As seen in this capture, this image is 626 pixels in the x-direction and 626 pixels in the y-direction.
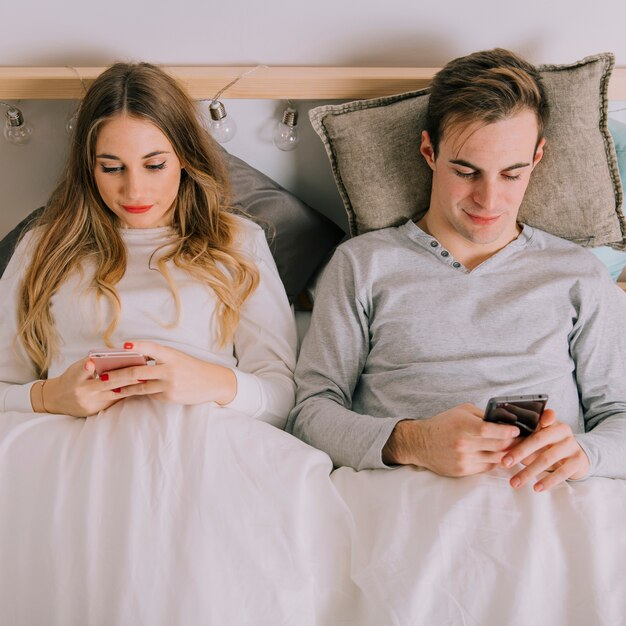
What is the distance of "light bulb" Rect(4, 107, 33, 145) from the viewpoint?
5.76 feet

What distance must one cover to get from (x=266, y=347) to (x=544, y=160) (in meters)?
0.75

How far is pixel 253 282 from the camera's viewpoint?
155 cm

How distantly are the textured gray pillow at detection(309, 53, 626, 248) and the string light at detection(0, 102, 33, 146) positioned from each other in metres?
0.74

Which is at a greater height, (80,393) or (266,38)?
(266,38)

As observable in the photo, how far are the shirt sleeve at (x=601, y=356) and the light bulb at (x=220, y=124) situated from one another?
0.94 m

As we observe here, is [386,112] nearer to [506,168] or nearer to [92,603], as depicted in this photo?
[506,168]

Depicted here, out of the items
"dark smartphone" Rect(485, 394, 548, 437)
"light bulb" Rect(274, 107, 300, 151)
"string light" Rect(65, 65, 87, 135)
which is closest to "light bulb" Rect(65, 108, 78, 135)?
"string light" Rect(65, 65, 87, 135)

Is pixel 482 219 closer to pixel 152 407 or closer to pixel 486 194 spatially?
pixel 486 194

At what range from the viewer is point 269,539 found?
3.78ft

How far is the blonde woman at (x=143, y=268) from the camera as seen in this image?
145 cm

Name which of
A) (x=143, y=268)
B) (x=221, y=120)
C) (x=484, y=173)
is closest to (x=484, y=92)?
(x=484, y=173)

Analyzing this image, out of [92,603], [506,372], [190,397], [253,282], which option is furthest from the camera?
[253,282]

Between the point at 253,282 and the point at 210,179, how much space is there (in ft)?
0.84

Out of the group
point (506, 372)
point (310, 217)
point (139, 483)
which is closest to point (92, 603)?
point (139, 483)
